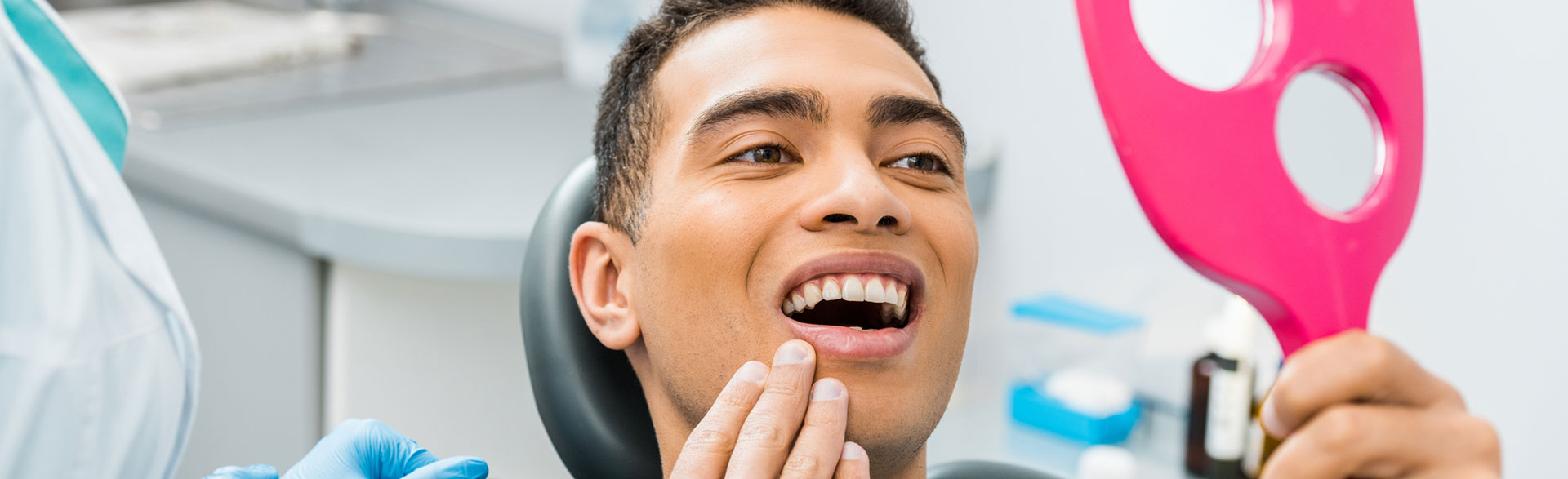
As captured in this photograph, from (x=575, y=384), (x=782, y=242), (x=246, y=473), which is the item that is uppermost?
(x=782, y=242)

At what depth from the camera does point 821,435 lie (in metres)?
0.94

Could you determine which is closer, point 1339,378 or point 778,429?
point 1339,378

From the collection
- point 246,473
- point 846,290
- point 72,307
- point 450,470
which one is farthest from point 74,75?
point 846,290

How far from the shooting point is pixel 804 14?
3.83 ft

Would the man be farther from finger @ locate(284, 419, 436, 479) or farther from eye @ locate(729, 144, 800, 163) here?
finger @ locate(284, 419, 436, 479)

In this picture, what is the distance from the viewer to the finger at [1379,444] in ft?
2.35

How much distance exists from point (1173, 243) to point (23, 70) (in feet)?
3.15

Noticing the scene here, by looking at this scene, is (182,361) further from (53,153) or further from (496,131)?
(496,131)

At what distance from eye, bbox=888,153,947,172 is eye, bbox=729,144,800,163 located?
11 cm

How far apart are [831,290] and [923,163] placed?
0.21m

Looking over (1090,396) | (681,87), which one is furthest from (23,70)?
(1090,396)

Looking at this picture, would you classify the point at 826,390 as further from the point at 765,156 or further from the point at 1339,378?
the point at 1339,378

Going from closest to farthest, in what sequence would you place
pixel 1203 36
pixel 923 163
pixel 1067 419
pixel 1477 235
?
pixel 1203 36, pixel 923 163, pixel 1477 235, pixel 1067 419

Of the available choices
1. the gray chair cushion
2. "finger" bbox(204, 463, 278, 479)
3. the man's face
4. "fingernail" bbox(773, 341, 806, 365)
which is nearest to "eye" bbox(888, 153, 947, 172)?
the man's face
